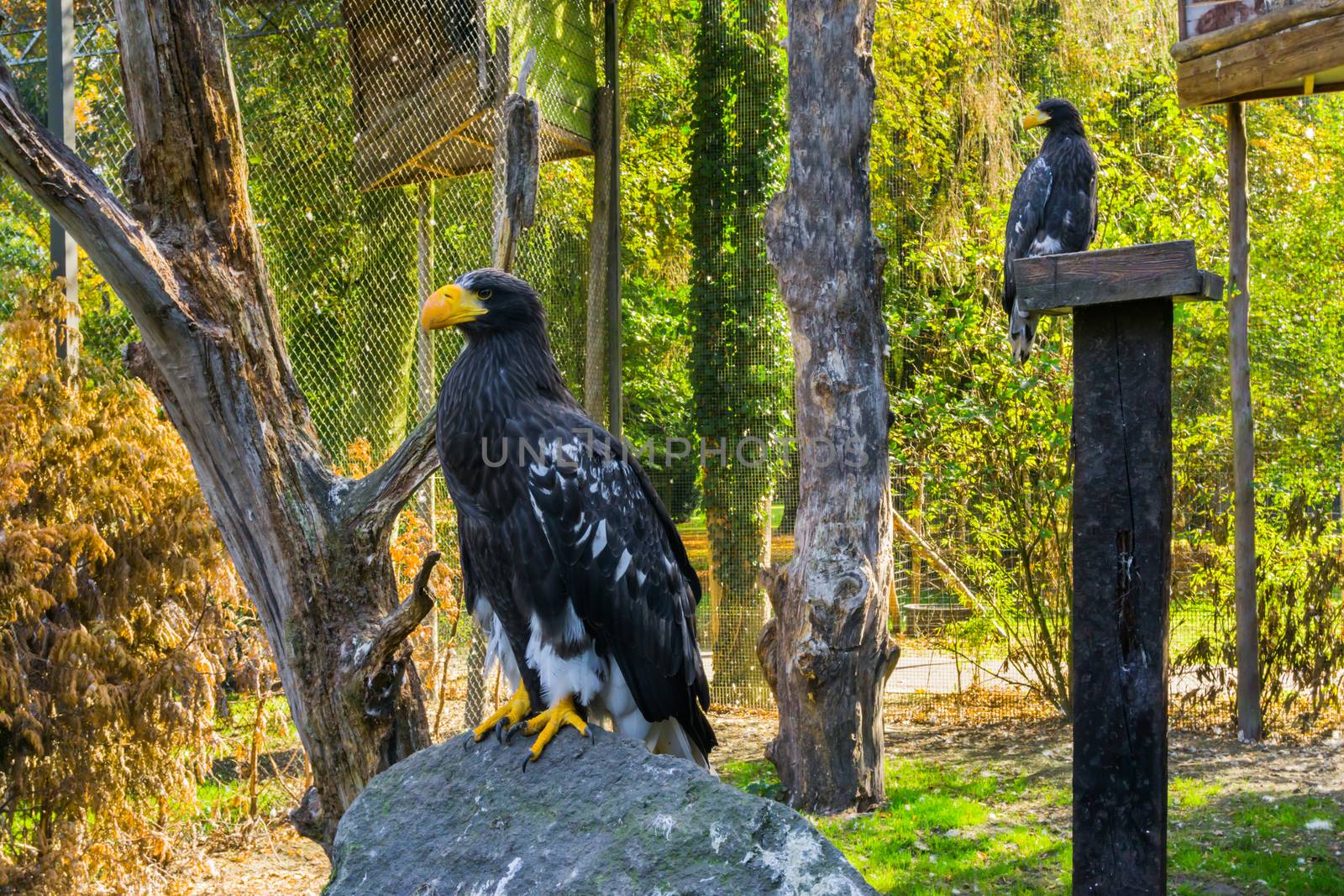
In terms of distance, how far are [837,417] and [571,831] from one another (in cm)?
360

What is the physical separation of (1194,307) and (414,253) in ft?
16.9

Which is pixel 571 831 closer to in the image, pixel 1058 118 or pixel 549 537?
pixel 549 537

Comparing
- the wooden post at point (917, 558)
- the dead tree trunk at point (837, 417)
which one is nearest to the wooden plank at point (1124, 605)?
the dead tree trunk at point (837, 417)

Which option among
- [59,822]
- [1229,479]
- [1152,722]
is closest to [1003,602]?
[1229,479]

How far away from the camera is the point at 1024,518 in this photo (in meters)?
7.52

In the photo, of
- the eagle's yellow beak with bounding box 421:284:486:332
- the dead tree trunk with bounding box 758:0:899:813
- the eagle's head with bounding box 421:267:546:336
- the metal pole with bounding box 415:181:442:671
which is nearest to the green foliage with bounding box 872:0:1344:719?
the dead tree trunk with bounding box 758:0:899:813

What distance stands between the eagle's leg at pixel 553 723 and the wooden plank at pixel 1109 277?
145 cm

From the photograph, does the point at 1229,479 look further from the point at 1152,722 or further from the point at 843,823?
the point at 1152,722

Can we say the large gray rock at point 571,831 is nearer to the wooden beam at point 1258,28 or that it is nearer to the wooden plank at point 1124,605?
the wooden plank at point 1124,605

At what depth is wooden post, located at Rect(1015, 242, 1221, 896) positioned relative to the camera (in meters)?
2.69

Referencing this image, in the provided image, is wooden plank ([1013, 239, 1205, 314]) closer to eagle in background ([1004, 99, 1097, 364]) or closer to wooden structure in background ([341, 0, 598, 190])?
eagle in background ([1004, 99, 1097, 364])

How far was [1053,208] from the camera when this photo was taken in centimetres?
532

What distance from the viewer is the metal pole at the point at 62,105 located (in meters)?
4.34

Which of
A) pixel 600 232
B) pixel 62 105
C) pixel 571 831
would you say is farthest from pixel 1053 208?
pixel 62 105
